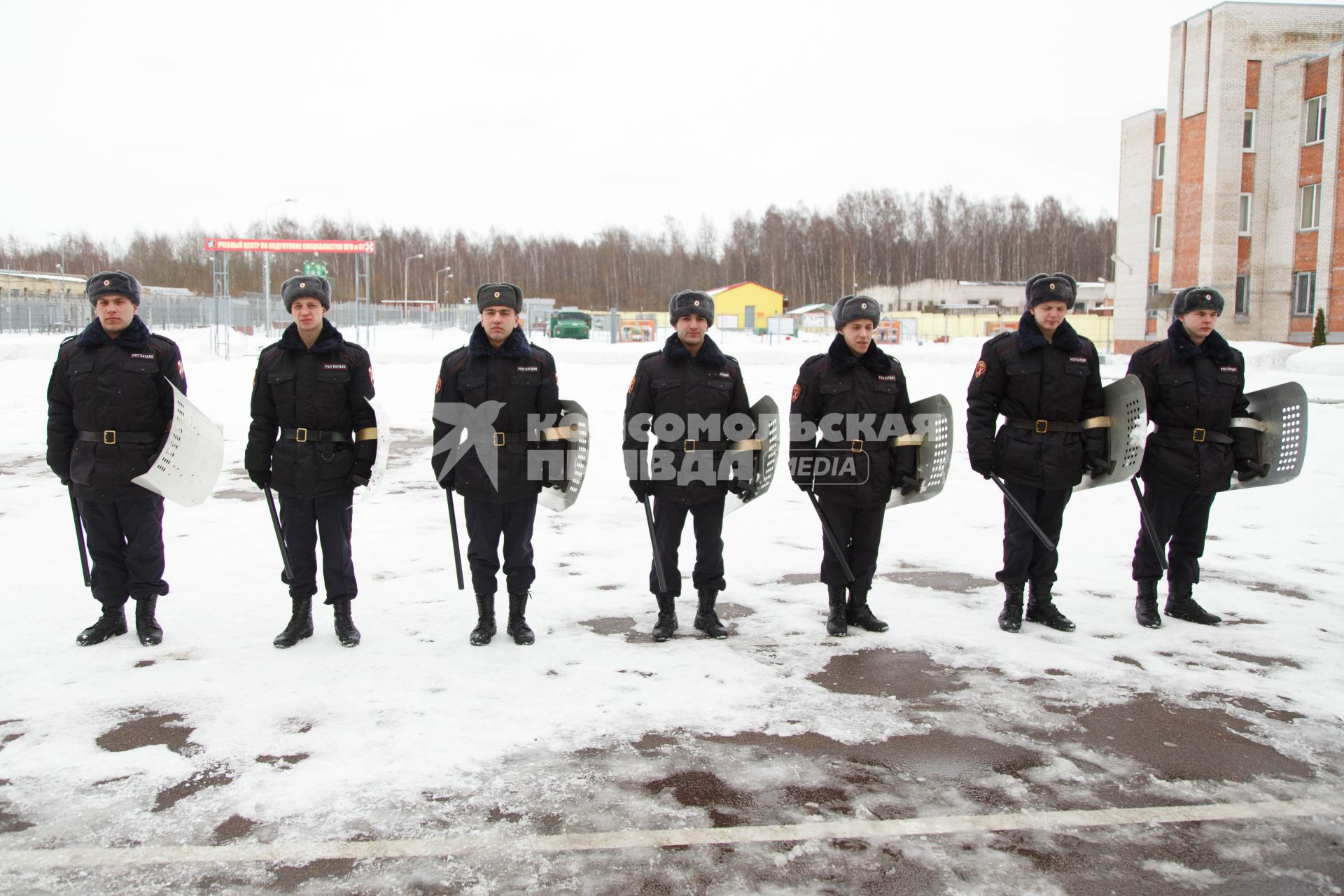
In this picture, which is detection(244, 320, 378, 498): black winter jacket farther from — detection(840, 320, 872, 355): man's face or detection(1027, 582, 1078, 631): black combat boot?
detection(1027, 582, 1078, 631): black combat boot

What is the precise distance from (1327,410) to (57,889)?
62.4 ft

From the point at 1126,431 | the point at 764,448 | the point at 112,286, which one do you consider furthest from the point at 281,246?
the point at 1126,431

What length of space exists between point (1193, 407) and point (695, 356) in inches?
112

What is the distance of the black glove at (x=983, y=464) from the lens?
5270 mm

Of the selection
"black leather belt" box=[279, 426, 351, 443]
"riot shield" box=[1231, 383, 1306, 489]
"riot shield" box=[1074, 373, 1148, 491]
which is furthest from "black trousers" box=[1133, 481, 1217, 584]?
"black leather belt" box=[279, 426, 351, 443]

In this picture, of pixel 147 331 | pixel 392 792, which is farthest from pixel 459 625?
pixel 147 331

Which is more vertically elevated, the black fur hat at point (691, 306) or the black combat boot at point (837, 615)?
the black fur hat at point (691, 306)

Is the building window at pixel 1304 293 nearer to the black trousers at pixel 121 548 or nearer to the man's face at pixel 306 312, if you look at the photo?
the man's face at pixel 306 312

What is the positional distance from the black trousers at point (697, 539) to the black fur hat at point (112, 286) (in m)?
2.97

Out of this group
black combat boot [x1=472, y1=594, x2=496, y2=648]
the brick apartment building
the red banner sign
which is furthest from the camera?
the red banner sign

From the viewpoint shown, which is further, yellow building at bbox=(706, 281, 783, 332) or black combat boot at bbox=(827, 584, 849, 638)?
yellow building at bbox=(706, 281, 783, 332)

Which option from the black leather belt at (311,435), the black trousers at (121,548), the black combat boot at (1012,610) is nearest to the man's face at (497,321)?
the black leather belt at (311,435)

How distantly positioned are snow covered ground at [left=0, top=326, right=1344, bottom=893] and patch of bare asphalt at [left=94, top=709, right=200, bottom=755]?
20 mm

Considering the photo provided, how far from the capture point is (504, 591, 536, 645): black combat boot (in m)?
4.95
